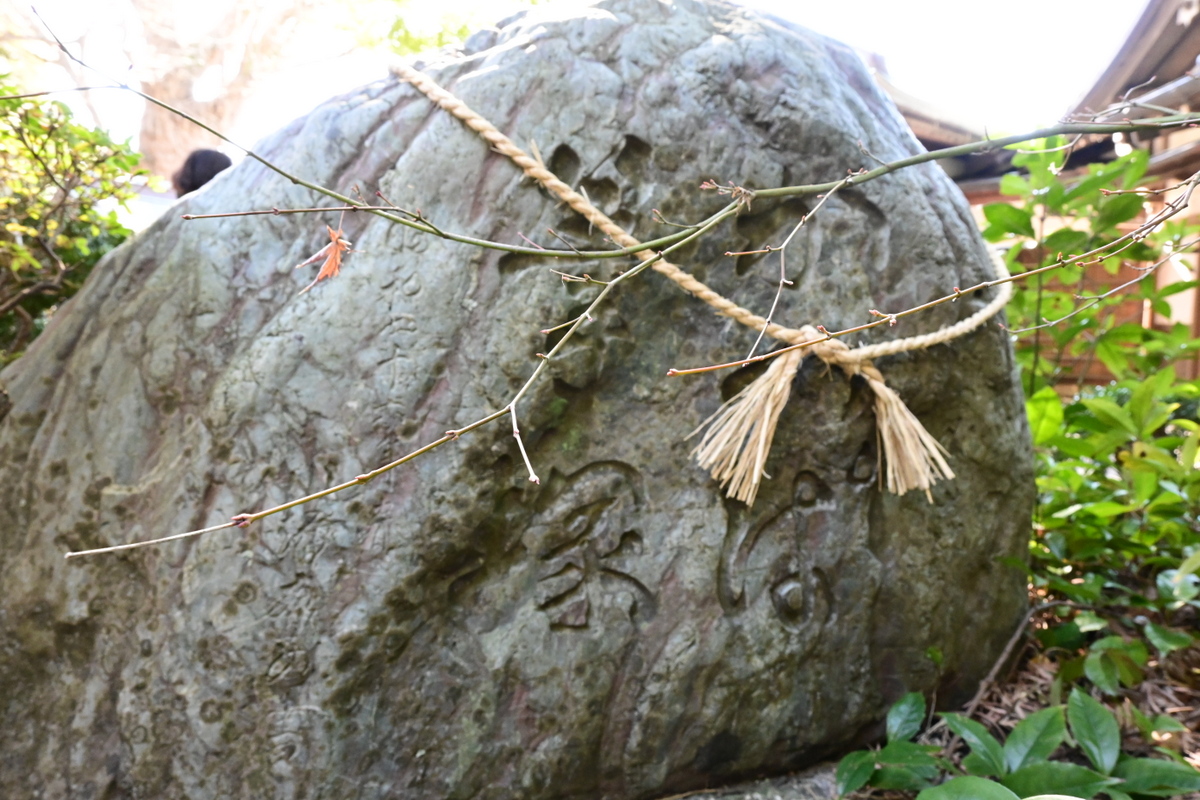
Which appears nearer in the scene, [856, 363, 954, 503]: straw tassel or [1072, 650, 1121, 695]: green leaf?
[856, 363, 954, 503]: straw tassel

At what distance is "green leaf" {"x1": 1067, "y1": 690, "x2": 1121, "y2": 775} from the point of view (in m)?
1.39

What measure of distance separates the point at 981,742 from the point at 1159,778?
27 cm

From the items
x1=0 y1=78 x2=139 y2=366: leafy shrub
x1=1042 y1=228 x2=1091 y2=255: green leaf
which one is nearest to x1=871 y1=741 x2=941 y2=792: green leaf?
x1=1042 y1=228 x2=1091 y2=255: green leaf

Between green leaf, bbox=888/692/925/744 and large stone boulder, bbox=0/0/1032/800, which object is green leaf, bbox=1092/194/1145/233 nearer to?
large stone boulder, bbox=0/0/1032/800

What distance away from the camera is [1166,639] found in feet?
5.78

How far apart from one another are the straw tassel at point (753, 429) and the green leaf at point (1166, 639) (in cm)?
107

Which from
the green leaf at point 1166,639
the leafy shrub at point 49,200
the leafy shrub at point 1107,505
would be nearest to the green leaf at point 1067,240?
the leafy shrub at point 1107,505

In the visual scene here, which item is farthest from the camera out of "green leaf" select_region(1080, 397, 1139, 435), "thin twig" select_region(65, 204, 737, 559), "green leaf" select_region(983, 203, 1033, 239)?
"green leaf" select_region(983, 203, 1033, 239)

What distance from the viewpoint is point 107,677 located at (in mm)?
1350

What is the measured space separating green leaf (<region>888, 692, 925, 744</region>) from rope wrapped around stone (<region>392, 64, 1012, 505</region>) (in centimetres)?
40

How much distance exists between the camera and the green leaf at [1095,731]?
1.39 metres

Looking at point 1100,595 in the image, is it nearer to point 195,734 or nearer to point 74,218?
point 195,734

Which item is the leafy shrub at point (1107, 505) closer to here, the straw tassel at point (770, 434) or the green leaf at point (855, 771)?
the straw tassel at point (770, 434)

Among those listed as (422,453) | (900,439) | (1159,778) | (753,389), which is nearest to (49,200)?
(422,453)
